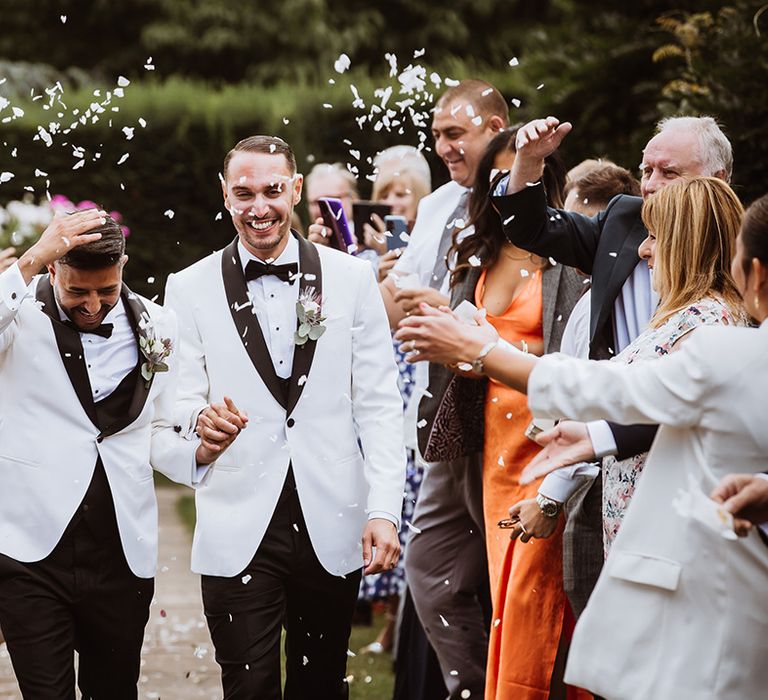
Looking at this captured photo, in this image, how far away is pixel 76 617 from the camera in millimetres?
4441

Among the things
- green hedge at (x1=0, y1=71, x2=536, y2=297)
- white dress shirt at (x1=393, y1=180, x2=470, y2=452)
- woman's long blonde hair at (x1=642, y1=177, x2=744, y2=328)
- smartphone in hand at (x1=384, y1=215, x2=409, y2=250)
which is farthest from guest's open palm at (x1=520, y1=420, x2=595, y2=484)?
green hedge at (x1=0, y1=71, x2=536, y2=297)

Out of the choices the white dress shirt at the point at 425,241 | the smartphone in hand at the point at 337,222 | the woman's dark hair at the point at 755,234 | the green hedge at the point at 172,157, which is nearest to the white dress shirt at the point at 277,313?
the white dress shirt at the point at 425,241

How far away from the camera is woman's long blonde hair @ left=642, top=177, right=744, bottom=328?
384cm

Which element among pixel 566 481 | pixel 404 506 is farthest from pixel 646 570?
pixel 404 506

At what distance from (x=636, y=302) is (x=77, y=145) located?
1013cm

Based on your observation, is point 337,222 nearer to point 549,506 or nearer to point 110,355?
point 110,355

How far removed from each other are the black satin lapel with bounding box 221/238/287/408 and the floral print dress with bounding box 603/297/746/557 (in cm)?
115

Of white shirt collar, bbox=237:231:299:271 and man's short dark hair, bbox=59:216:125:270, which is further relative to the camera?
white shirt collar, bbox=237:231:299:271

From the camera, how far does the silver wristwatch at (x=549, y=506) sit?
4492 millimetres

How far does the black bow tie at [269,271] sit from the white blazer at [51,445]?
1.81 ft

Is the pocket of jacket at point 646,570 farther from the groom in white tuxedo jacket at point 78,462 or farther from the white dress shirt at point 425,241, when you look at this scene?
the white dress shirt at point 425,241

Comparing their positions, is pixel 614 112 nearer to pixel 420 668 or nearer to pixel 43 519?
pixel 420 668

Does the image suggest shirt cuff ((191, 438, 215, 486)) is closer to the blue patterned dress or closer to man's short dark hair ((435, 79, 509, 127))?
man's short dark hair ((435, 79, 509, 127))

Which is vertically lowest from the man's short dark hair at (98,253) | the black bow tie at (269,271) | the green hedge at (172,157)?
the man's short dark hair at (98,253)
